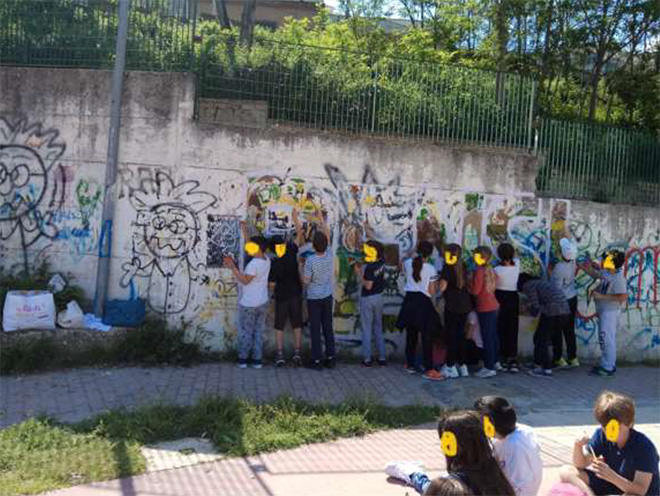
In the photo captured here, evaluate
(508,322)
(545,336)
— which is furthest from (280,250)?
(545,336)

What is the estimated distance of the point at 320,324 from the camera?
319 inches

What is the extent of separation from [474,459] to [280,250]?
503 centimetres

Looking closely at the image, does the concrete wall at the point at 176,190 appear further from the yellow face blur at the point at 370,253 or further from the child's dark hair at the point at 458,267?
the child's dark hair at the point at 458,267

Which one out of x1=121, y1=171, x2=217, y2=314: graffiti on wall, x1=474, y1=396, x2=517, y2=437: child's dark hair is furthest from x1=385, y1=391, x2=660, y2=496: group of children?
x1=121, y1=171, x2=217, y2=314: graffiti on wall

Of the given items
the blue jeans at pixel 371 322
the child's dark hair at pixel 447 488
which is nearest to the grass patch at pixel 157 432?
the blue jeans at pixel 371 322

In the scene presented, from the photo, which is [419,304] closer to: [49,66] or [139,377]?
[139,377]

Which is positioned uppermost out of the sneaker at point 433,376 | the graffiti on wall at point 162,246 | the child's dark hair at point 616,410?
the graffiti on wall at point 162,246

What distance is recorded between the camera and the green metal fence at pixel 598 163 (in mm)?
9523

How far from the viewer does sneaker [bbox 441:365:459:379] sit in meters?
8.08

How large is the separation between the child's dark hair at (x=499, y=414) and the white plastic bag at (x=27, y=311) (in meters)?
5.60

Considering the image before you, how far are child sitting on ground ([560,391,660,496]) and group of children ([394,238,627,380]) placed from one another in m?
3.78

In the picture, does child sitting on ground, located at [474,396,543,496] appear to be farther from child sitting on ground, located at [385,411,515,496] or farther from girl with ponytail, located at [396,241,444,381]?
girl with ponytail, located at [396,241,444,381]

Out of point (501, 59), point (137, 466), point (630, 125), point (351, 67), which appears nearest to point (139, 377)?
point (137, 466)

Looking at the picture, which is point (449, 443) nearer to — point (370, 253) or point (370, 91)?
point (370, 253)
